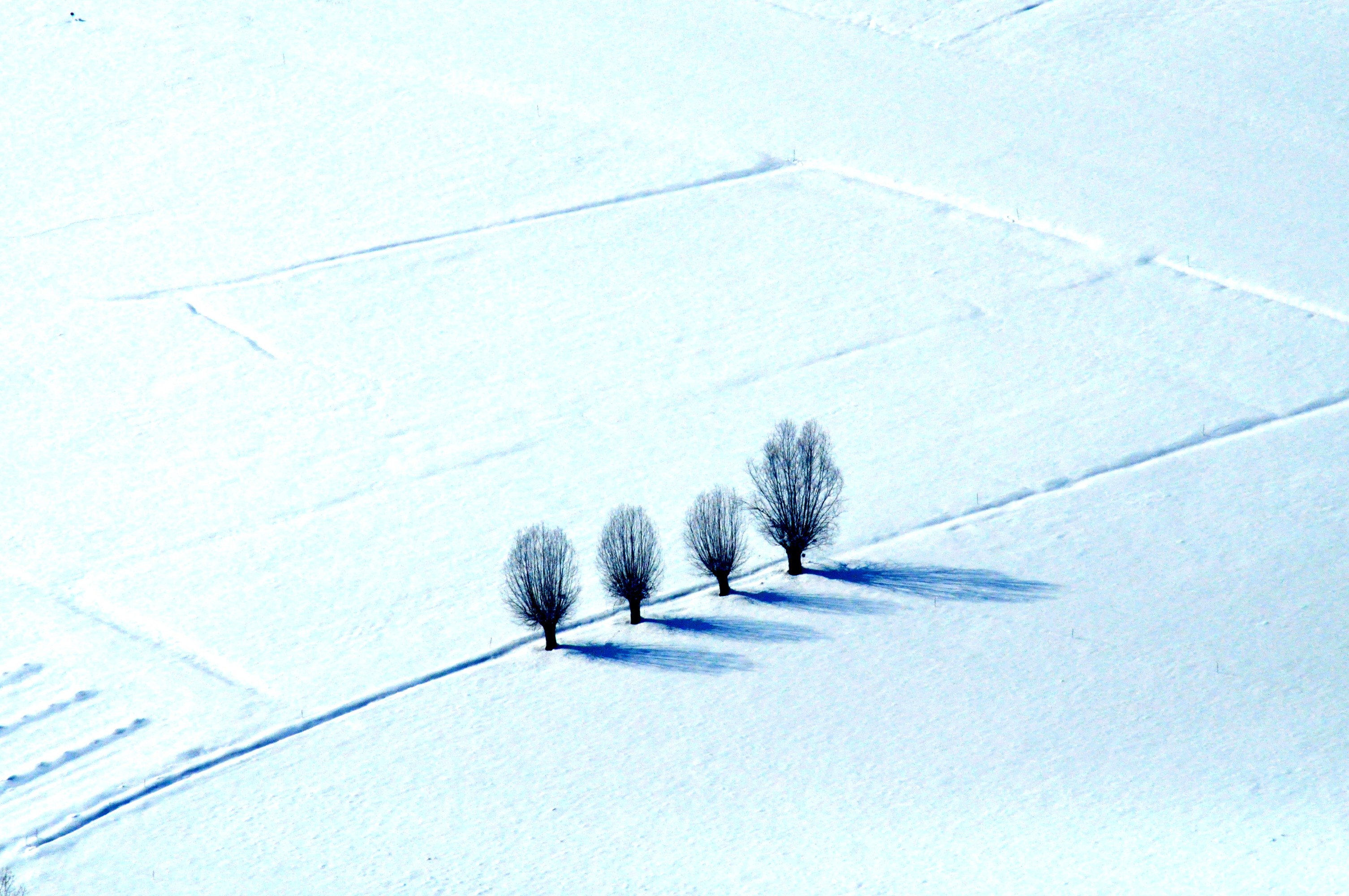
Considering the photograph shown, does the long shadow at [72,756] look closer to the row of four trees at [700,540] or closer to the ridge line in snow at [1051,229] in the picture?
the row of four trees at [700,540]

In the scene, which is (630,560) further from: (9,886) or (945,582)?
(9,886)

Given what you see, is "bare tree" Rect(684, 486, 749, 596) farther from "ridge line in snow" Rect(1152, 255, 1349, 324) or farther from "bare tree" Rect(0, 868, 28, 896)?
"ridge line in snow" Rect(1152, 255, 1349, 324)

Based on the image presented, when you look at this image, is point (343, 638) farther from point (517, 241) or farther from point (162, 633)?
point (517, 241)

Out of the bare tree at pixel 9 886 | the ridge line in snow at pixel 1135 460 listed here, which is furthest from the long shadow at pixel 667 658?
the bare tree at pixel 9 886

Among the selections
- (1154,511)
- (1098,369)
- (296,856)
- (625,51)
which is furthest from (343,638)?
(625,51)

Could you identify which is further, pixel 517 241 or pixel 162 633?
pixel 517 241

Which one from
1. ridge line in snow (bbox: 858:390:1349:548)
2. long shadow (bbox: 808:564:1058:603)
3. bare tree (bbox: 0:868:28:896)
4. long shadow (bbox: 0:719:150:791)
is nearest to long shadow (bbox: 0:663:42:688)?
long shadow (bbox: 0:719:150:791)
